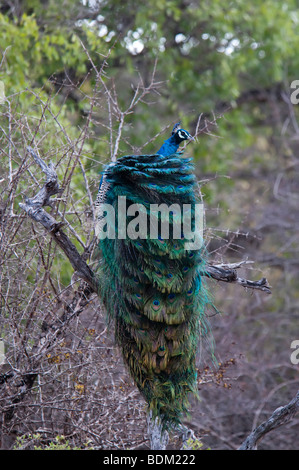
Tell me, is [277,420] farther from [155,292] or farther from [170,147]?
[170,147]

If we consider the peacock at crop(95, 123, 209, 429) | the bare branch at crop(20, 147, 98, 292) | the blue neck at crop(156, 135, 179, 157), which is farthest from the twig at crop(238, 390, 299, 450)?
the blue neck at crop(156, 135, 179, 157)

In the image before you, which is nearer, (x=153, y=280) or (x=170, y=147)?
(x=153, y=280)

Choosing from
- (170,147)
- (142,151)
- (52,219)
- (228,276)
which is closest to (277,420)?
(228,276)

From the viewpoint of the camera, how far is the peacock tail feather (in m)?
3.91

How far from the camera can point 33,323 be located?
4699 mm

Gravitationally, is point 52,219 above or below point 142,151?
below

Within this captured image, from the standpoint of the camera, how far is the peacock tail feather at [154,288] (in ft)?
12.8

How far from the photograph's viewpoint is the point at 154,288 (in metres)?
3.94

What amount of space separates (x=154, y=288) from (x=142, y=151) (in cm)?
370

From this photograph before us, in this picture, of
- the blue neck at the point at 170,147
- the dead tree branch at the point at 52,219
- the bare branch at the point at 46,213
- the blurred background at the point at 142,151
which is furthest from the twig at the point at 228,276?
the blue neck at the point at 170,147

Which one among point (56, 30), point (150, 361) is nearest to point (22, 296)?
point (150, 361)

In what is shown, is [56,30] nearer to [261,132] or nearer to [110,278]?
[110,278]

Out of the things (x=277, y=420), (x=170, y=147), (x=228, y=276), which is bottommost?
(x=277, y=420)
